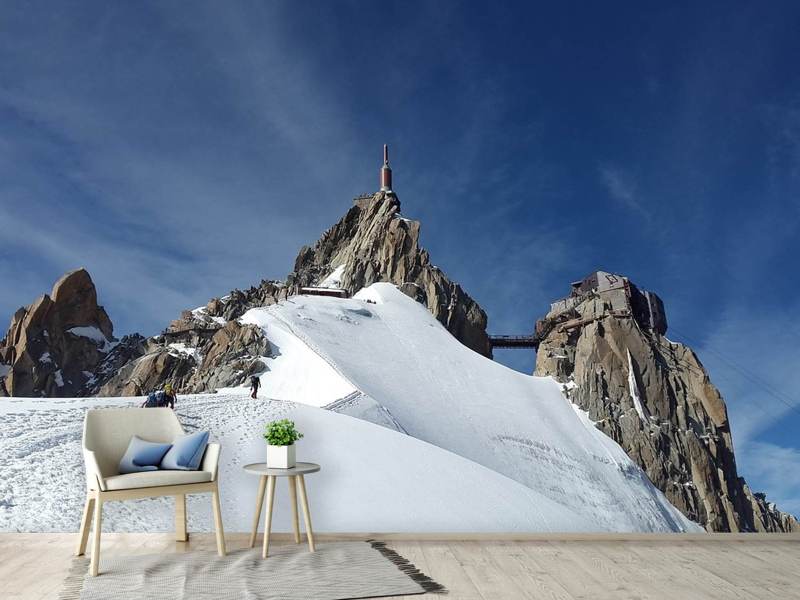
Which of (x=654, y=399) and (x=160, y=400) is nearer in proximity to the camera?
(x=160, y=400)

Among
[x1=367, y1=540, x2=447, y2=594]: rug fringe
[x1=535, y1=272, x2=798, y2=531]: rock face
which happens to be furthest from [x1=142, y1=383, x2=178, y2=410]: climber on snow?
[x1=535, y1=272, x2=798, y2=531]: rock face

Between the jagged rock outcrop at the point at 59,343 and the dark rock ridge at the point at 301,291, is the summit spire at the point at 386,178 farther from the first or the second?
the jagged rock outcrop at the point at 59,343

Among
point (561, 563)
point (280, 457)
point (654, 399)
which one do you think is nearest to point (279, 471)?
point (280, 457)

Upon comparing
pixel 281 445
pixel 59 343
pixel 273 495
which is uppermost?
pixel 59 343

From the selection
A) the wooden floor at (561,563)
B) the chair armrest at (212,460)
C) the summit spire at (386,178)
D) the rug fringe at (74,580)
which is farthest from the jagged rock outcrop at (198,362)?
the summit spire at (386,178)

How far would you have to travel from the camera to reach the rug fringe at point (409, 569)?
430 cm

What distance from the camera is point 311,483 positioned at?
35.3ft

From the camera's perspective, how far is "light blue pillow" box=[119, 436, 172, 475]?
254 inches

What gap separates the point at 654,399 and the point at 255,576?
44.4 m

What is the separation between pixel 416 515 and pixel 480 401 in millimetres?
19706

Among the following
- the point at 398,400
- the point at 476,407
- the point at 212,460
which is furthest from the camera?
the point at 476,407

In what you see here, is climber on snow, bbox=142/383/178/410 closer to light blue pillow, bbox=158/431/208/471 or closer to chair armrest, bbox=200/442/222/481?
light blue pillow, bbox=158/431/208/471

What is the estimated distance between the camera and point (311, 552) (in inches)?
223

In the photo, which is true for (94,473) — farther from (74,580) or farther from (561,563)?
(561,563)
